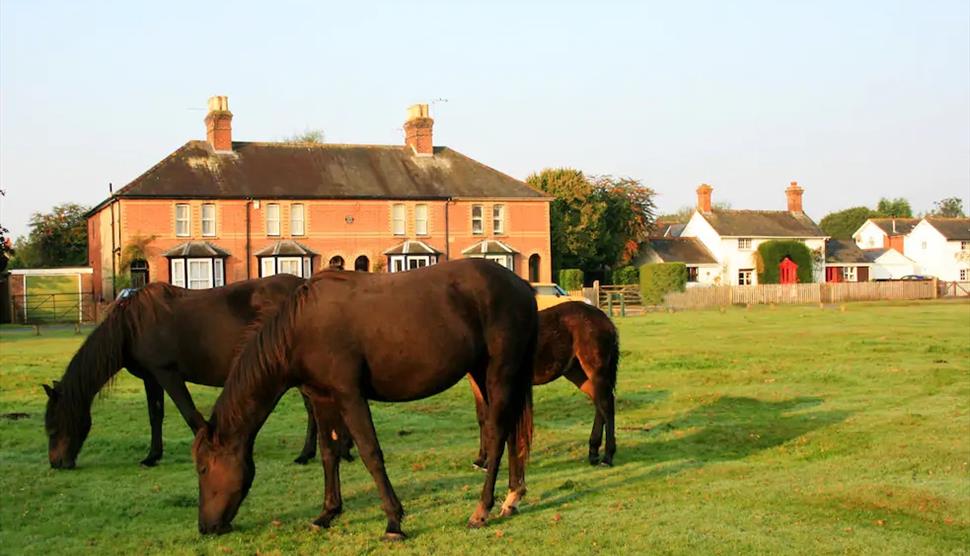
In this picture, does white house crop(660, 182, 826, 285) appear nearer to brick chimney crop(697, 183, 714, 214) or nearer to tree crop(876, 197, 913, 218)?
brick chimney crop(697, 183, 714, 214)

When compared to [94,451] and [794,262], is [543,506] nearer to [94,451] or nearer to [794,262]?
[94,451]

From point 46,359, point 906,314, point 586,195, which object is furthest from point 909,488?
→ point 586,195

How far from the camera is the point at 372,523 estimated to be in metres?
7.98

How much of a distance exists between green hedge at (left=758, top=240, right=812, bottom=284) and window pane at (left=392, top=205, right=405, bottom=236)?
30.8 m

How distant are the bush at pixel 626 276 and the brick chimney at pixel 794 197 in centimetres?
2296

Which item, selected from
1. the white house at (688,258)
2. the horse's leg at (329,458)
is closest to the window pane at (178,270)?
the white house at (688,258)

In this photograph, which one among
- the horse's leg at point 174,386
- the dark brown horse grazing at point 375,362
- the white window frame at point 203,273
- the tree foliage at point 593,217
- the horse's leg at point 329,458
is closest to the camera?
the dark brown horse grazing at point 375,362

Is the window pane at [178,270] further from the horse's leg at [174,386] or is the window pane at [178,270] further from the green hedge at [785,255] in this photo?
the horse's leg at [174,386]

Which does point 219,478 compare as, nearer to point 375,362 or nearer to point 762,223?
point 375,362

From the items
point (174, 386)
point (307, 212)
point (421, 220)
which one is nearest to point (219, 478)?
point (174, 386)

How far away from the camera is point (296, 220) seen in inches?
2266

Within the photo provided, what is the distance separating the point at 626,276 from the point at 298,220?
25.8 meters

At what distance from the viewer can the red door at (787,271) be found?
74438 mm

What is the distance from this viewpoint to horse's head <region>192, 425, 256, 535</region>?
7543mm
